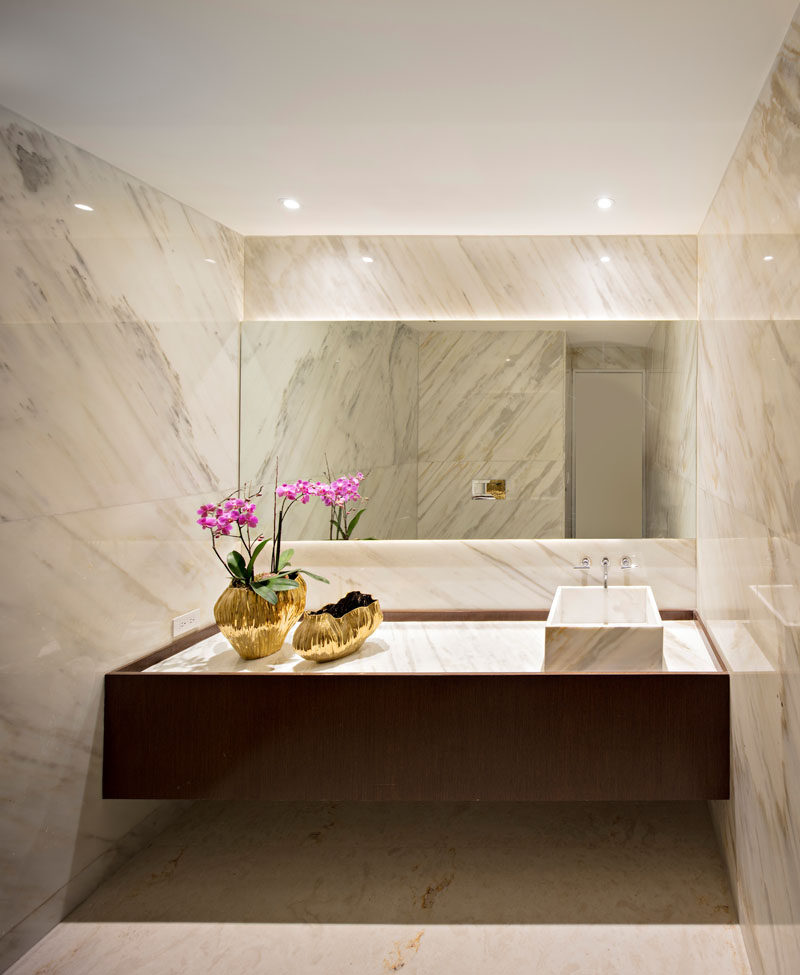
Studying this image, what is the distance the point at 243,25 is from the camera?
4.64 feet

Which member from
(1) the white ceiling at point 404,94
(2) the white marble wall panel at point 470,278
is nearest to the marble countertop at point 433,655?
(2) the white marble wall panel at point 470,278

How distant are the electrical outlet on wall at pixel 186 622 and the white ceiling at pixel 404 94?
61.6 inches

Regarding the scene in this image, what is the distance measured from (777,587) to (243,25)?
175cm

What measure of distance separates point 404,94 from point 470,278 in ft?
3.73

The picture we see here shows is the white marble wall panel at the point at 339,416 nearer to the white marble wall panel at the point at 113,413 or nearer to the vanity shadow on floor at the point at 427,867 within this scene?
the white marble wall panel at the point at 113,413

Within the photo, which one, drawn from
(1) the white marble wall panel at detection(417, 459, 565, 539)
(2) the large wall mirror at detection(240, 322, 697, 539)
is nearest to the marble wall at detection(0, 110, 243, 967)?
(2) the large wall mirror at detection(240, 322, 697, 539)

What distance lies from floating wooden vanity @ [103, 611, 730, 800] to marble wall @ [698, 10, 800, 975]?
197 mm

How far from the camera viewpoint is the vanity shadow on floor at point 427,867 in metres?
1.99

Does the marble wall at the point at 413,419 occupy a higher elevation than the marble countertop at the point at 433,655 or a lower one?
higher

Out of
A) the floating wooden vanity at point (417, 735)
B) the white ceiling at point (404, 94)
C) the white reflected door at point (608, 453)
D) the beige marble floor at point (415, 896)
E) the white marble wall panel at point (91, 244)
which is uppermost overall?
the white ceiling at point (404, 94)

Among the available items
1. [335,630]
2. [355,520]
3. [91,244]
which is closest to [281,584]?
[335,630]

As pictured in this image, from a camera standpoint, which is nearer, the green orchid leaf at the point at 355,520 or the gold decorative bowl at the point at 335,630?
the gold decorative bowl at the point at 335,630

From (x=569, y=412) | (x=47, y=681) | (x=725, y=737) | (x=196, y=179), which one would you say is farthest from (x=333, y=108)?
(x=725, y=737)

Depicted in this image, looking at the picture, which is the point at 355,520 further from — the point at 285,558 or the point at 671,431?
the point at 671,431
